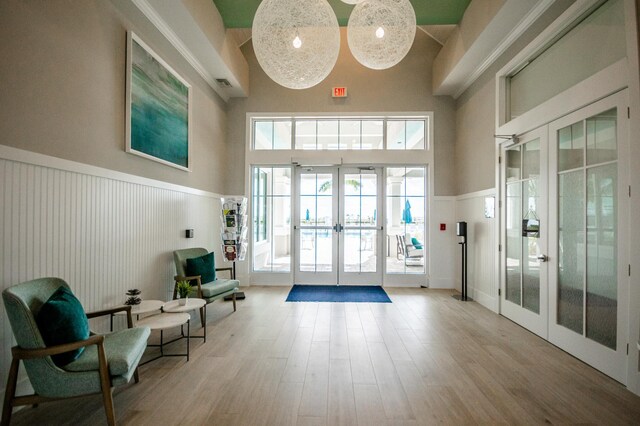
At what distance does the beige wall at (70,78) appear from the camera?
214 cm

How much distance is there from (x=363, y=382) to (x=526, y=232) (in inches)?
113

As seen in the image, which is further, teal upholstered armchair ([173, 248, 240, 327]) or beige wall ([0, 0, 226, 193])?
teal upholstered armchair ([173, 248, 240, 327])

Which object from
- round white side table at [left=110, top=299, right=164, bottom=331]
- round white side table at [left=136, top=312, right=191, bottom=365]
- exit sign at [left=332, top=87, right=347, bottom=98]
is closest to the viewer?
round white side table at [left=136, top=312, right=191, bottom=365]

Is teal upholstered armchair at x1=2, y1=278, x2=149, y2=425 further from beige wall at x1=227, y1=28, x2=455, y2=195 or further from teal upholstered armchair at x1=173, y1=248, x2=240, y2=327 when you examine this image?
beige wall at x1=227, y1=28, x2=455, y2=195

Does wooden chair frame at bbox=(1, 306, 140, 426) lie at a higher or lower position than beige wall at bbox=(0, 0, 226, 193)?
lower

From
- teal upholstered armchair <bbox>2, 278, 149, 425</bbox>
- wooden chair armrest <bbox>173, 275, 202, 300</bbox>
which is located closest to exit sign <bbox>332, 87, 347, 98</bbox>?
wooden chair armrest <bbox>173, 275, 202, 300</bbox>

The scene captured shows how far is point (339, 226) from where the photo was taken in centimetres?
623

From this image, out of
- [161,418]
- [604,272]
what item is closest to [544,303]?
[604,272]

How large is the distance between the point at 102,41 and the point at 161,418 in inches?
133

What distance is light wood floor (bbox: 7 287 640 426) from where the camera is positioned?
2125mm

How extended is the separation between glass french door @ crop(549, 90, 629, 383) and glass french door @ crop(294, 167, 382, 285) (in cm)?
325

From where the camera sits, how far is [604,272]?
2.78 metres

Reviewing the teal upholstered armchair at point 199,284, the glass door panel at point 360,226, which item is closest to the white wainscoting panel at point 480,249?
the glass door panel at point 360,226

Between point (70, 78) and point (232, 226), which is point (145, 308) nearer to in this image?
point (70, 78)
